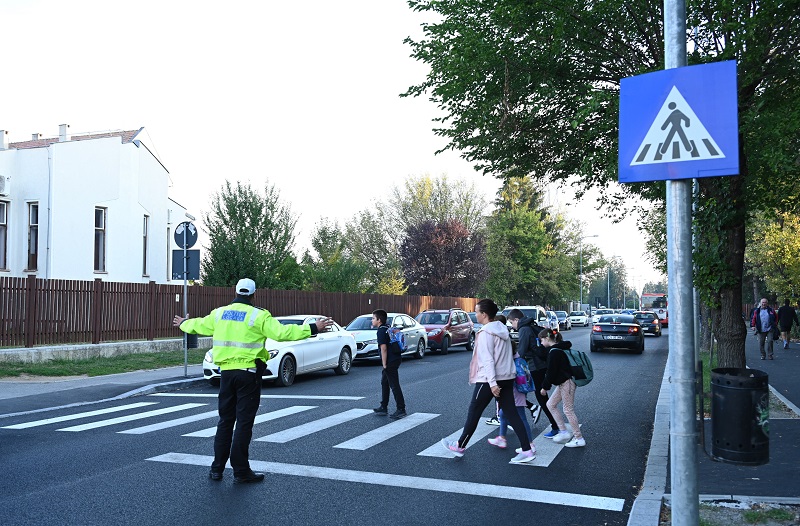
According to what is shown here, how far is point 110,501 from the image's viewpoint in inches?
238

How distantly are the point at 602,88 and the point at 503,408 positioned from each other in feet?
22.8

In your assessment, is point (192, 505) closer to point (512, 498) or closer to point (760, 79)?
point (512, 498)

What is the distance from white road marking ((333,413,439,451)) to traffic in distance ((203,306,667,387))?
5.16 ft

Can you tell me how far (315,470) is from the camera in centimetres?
720

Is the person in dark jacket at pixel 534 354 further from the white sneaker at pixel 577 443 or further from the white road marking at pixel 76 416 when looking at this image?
the white road marking at pixel 76 416

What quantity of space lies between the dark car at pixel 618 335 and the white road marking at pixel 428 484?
19.6 m

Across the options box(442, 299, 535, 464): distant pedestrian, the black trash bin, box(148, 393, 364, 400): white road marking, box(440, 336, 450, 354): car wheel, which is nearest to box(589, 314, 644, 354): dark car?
box(440, 336, 450, 354): car wheel

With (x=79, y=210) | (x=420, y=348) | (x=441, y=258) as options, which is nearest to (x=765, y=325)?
(x=420, y=348)

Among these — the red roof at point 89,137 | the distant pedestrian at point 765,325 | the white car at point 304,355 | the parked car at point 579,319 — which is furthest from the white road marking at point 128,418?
the parked car at point 579,319

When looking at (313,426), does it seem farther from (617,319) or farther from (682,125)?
(617,319)

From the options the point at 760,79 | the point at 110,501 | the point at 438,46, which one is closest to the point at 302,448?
the point at 110,501

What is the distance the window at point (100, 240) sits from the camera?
2534 cm

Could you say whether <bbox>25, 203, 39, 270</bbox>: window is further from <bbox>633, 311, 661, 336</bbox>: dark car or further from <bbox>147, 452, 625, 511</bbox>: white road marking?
<bbox>633, 311, 661, 336</bbox>: dark car

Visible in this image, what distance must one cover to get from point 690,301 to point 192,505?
4.35 metres
